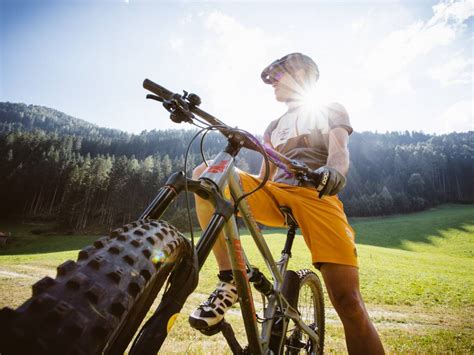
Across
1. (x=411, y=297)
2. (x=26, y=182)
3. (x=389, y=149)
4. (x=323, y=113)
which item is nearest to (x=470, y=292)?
(x=411, y=297)

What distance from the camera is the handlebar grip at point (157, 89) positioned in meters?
1.83

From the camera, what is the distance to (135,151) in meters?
128

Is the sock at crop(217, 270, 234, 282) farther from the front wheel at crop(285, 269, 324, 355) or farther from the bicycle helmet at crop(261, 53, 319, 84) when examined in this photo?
the bicycle helmet at crop(261, 53, 319, 84)

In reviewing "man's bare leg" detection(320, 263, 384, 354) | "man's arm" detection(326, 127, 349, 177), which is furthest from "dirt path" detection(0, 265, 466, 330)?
"man's arm" detection(326, 127, 349, 177)

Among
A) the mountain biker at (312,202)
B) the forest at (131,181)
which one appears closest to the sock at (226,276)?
the mountain biker at (312,202)

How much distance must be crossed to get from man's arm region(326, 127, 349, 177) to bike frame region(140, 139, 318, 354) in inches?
47.8

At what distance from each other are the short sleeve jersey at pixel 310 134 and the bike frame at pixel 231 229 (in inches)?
49.2

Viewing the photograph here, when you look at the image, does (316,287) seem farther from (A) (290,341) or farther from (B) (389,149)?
(B) (389,149)

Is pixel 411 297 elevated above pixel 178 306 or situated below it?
below

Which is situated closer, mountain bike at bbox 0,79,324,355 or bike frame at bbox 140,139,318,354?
mountain bike at bbox 0,79,324,355

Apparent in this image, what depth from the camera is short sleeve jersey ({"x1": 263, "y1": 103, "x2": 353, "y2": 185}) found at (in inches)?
122

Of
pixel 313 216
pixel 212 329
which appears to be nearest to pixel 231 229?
pixel 212 329

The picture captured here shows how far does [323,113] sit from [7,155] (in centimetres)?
10755

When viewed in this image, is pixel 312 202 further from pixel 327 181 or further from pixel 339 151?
pixel 327 181
